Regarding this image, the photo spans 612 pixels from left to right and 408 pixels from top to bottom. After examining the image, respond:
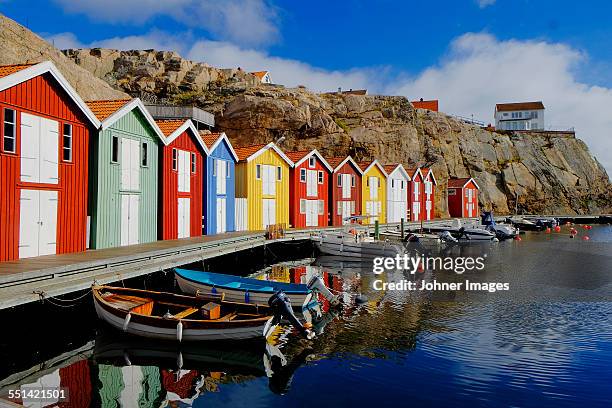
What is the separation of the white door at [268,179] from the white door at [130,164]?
16743 millimetres

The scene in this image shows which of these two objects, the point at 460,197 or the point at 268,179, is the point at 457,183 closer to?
the point at 460,197

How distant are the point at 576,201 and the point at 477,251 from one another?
237 feet

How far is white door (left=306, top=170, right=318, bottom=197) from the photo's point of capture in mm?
48438

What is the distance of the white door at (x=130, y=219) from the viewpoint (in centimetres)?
2585

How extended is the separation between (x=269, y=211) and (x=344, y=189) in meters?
12.8

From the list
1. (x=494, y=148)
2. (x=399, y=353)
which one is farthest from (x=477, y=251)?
(x=494, y=148)

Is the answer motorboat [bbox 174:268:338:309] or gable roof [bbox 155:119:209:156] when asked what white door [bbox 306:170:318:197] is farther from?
motorboat [bbox 174:268:338:309]

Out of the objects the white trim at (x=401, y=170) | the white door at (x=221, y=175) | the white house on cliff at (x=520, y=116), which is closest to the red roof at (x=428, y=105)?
the white house on cliff at (x=520, y=116)

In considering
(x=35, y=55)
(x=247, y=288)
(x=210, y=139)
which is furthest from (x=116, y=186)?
(x=35, y=55)

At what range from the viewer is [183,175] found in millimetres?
31906

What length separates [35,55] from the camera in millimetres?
56656

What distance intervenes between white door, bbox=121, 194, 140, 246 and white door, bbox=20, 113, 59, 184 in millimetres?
5020

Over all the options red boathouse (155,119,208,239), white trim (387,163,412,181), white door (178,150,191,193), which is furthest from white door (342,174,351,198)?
white door (178,150,191,193)

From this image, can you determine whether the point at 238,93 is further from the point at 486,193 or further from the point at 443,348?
the point at 443,348
